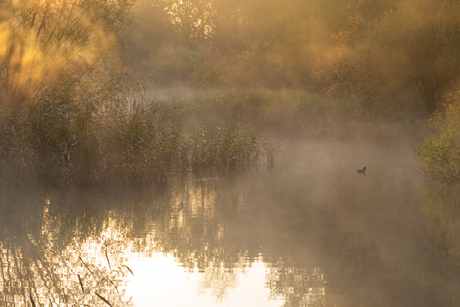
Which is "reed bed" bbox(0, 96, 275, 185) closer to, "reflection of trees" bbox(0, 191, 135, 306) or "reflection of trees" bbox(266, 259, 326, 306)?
"reflection of trees" bbox(0, 191, 135, 306)

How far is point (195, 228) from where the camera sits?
29.1 ft

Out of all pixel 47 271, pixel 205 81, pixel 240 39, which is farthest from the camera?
pixel 240 39

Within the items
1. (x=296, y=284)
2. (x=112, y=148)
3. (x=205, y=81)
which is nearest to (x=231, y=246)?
(x=296, y=284)

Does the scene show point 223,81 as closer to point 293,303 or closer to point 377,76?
point 377,76

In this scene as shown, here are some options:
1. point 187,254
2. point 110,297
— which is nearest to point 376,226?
point 187,254

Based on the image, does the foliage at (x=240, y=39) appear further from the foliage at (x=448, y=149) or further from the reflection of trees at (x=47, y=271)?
the reflection of trees at (x=47, y=271)

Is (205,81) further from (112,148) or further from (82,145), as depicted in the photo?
(82,145)

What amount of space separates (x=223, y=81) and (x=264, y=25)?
6.70 metres

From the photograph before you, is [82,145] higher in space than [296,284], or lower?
higher

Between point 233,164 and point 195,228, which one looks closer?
point 195,228

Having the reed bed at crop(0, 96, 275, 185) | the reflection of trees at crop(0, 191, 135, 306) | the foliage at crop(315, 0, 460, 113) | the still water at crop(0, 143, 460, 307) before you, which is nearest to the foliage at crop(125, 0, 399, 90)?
the foliage at crop(315, 0, 460, 113)

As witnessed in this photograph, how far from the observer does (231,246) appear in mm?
7621

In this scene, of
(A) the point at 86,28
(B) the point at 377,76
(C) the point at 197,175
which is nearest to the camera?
(A) the point at 86,28

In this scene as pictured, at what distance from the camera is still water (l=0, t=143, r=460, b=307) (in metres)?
5.60
